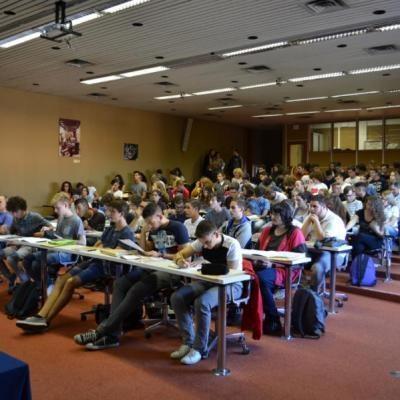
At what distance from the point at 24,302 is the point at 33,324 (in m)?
0.67

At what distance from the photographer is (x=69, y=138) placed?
1313 centimetres

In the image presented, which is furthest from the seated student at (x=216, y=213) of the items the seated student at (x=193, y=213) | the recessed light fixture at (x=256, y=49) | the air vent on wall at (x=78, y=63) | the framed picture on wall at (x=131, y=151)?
the framed picture on wall at (x=131, y=151)

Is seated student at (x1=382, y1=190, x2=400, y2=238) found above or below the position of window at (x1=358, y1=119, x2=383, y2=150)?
below

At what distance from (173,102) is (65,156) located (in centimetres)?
323

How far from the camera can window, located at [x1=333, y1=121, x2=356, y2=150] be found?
17.4 m

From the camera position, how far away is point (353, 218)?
6742 mm

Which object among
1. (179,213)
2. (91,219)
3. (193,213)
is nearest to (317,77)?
(179,213)

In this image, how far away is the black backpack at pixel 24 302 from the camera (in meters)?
5.13

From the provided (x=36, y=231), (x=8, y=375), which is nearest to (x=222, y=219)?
(x=36, y=231)

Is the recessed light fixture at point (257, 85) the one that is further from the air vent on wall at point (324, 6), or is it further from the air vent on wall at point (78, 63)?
the air vent on wall at point (324, 6)

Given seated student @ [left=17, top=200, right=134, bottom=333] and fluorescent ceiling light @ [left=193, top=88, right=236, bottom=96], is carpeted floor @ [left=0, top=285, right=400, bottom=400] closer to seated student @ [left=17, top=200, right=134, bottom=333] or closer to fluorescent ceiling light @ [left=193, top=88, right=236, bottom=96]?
seated student @ [left=17, top=200, right=134, bottom=333]

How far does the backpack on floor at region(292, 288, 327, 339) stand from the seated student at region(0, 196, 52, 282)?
10.1ft

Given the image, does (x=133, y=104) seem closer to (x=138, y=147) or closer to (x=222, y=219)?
(x=138, y=147)

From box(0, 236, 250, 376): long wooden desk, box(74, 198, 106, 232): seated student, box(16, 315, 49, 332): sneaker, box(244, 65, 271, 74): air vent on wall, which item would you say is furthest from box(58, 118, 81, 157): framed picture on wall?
box(16, 315, 49, 332): sneaker
